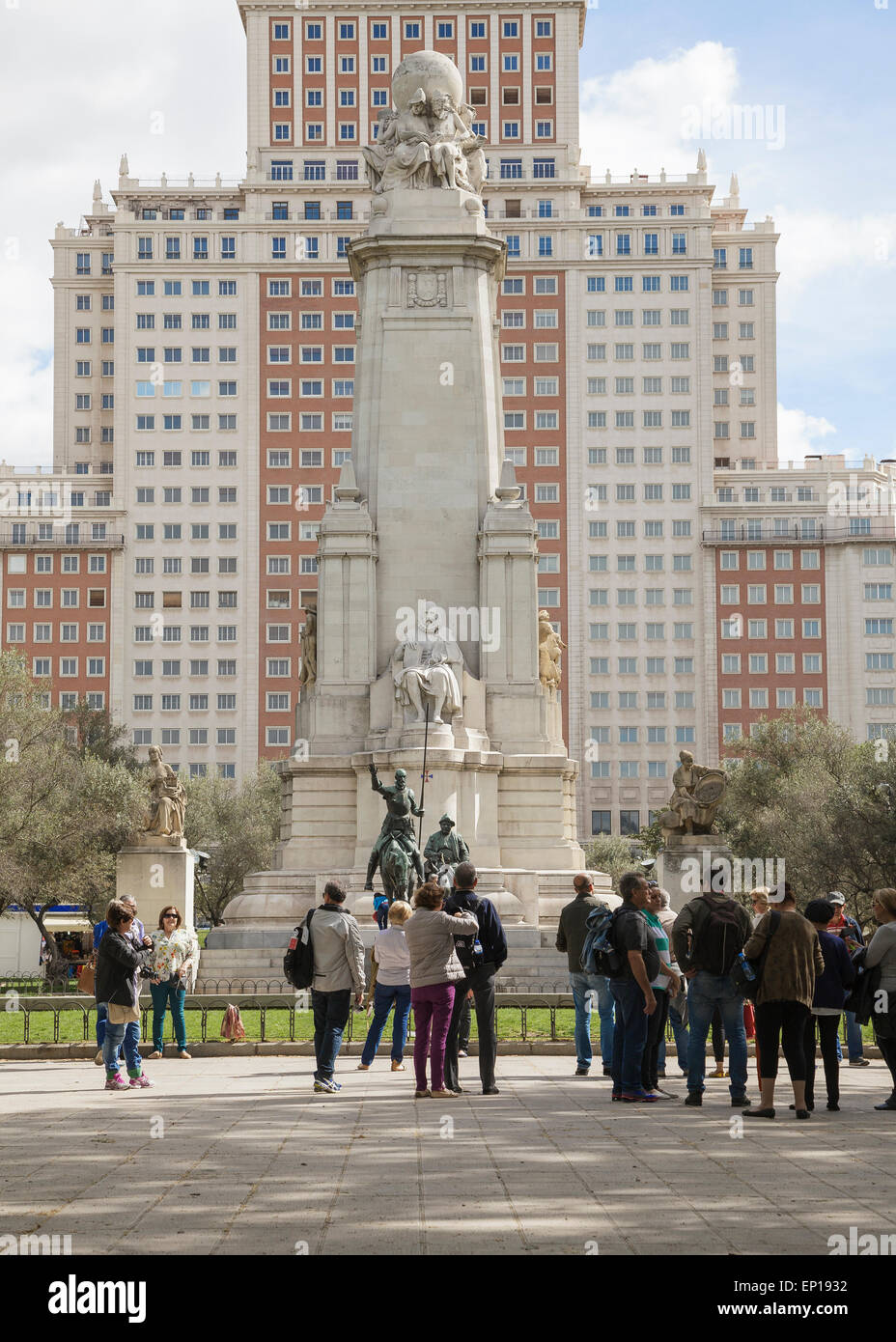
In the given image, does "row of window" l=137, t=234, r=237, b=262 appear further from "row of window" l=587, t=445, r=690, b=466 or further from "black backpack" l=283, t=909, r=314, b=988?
"black backpack" l=283, t=909, r=314, b=988

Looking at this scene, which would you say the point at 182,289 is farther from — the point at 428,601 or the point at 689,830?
the point at 689,830

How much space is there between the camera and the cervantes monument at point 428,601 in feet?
109

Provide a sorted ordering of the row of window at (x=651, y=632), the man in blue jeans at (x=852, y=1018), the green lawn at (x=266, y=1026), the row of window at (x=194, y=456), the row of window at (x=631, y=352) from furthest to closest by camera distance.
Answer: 1. the row of window at (x=631, y=352)
2. the row of window at (x=651, y=632)
3. the row of window at (x=194, y=456)
4. the green lawn at (x=266, y=1026)
5. the man in blue jeans at (x=852, y=1018)

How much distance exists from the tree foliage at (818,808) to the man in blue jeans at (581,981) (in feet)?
102

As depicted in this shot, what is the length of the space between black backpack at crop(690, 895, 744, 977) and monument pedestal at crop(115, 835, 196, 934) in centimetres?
2043

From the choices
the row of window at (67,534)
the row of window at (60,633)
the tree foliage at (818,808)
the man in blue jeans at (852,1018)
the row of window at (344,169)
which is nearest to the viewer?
the man in blue jeans at (852,1018)

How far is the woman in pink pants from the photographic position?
15016 mm

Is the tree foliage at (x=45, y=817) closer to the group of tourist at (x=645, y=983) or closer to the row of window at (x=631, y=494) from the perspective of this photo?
the group of tourist at (x=645, y=983)

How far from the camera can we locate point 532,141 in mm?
115500

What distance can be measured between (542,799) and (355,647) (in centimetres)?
494

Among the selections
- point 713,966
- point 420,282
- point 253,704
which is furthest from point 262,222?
point 713,966

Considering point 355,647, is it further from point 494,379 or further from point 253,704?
point 253,704

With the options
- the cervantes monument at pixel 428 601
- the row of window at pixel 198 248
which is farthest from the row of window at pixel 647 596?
the cervantes monument at pixel 428 601

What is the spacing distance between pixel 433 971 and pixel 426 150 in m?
26.3
